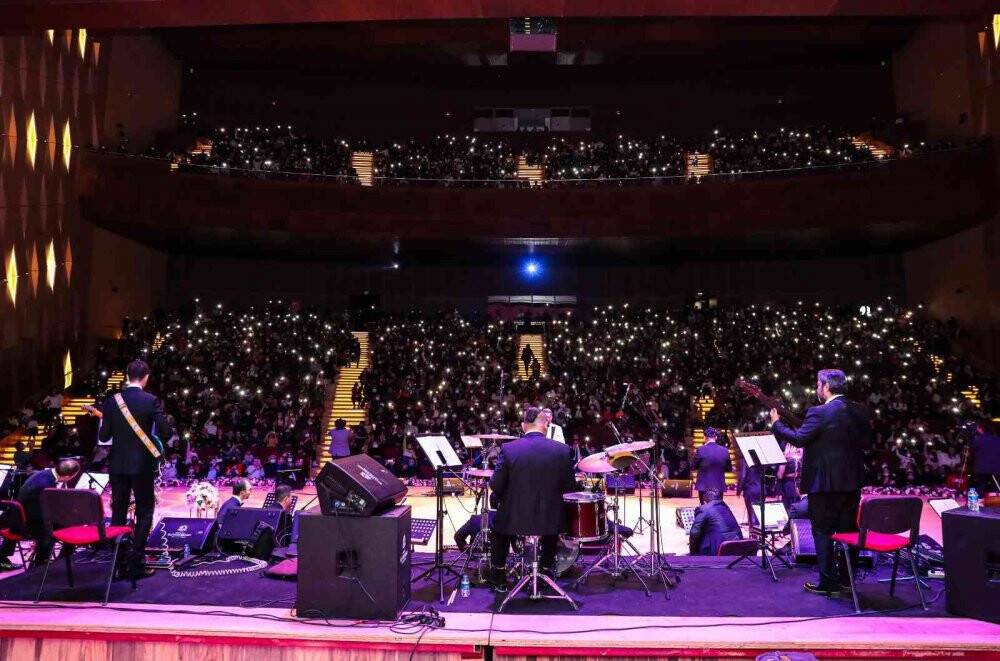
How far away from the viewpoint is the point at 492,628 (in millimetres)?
4141

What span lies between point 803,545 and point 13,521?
22.4 feet

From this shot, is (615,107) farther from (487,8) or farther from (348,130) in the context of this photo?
(487,8)

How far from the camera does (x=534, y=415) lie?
5117 mm

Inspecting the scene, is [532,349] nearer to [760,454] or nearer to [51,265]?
[51,265]

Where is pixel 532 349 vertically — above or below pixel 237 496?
above

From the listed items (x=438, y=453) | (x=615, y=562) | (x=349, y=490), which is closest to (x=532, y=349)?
(x=615, y=562)

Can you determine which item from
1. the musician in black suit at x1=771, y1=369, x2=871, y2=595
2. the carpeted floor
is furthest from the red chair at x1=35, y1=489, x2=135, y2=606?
the musician in black suit at x1=771, y1=369, x2=871, y2=595

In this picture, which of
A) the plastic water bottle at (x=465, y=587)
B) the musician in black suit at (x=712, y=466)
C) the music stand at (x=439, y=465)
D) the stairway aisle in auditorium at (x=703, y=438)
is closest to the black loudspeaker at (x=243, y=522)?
the music stand at (x=439, y=465)

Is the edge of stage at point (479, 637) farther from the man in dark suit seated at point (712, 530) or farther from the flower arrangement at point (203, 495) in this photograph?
the flower arrangement at point (203, 495)

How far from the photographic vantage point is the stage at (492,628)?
13.0 ft

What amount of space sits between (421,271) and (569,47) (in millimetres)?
8537

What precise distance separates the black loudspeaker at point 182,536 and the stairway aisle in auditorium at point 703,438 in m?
9.31

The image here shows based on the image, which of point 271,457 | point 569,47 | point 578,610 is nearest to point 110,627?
point 578,610

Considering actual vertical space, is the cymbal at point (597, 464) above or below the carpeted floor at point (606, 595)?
above
